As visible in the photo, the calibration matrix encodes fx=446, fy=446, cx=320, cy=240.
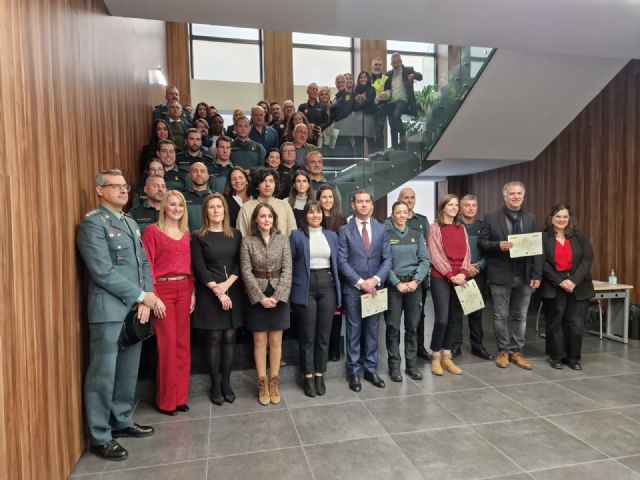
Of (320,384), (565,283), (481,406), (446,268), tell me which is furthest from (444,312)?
(320,384)

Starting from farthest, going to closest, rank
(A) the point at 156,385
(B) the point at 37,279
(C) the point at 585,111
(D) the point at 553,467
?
1. (C) the point at 585,111
2. (A) the point at 156,385
3. (D) the point at 553,467
4. (B) the point at 37,279

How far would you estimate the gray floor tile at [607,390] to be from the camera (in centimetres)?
335

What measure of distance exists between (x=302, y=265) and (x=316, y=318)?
1.43 feet

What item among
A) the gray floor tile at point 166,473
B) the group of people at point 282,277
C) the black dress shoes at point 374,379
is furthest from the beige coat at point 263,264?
the gray floor tile at point 166,473

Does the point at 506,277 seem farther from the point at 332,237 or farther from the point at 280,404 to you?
the point at 280,404

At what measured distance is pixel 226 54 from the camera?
34.8 ft

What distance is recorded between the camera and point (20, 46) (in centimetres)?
201

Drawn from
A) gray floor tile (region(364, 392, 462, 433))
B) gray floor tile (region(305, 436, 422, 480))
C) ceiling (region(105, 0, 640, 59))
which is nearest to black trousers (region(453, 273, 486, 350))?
gray floor tile (region(364, 392, 462, 433))

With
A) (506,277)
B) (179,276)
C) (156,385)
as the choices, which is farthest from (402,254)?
(156,385)

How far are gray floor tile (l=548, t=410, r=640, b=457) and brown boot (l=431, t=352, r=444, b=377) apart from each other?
101 cm

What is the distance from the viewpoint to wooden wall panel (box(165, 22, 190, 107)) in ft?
32.1

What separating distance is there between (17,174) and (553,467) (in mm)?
3066

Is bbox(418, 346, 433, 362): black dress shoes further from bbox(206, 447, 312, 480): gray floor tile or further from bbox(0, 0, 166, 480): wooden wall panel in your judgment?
bbox(0, 0, 166, 480): wooden wall panel

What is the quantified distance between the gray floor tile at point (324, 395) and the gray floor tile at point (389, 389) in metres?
0.07
